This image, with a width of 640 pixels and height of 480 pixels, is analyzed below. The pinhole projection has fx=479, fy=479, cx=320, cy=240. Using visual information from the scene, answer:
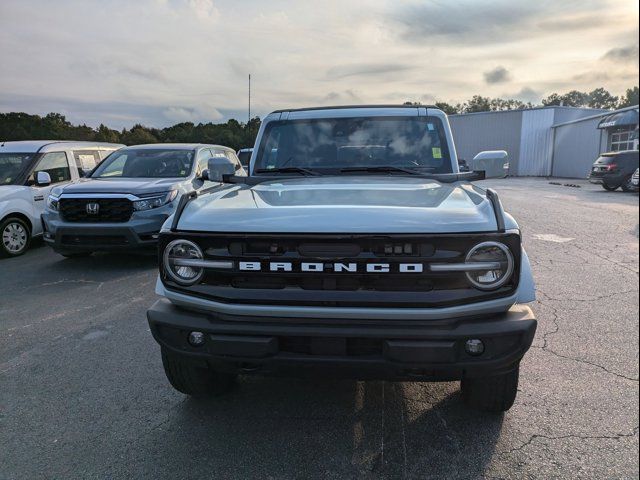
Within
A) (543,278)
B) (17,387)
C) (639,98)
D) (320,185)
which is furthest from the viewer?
(543,278)

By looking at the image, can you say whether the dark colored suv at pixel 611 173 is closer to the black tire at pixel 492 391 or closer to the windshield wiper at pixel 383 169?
the windshield wiper at pixel 383 169

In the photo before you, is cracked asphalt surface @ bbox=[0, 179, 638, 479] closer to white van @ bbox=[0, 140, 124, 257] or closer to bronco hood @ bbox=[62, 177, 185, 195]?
bronco hood @ bbox=[62, 177, 185, 195]

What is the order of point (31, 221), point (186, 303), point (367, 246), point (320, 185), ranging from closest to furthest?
point (367, 246)
point (186, 303)
point (320, 185)
point (31, 221)

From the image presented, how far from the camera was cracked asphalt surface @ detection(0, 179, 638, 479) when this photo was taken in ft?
8.25

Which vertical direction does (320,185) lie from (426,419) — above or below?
above

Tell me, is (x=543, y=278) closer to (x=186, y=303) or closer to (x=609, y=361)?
(x=609, y=361)

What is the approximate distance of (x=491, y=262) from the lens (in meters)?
2.31

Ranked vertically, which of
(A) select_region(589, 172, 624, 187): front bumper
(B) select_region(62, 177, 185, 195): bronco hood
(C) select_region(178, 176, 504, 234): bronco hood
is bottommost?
(A) select_region(589, 172, 624, 187): front bumper

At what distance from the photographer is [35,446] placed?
2.76 meters

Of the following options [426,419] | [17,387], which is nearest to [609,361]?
[426,419]

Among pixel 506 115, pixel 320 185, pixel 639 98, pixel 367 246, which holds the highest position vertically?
pixel 506 115

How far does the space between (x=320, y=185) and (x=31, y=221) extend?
707cm

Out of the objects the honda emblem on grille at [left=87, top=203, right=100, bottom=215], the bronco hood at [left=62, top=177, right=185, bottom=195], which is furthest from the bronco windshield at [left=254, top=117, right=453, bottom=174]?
the honda emblem on grille at [left=87, top=203, right=100, bottom=215]

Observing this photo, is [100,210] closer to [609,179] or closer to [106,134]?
[609,179]
